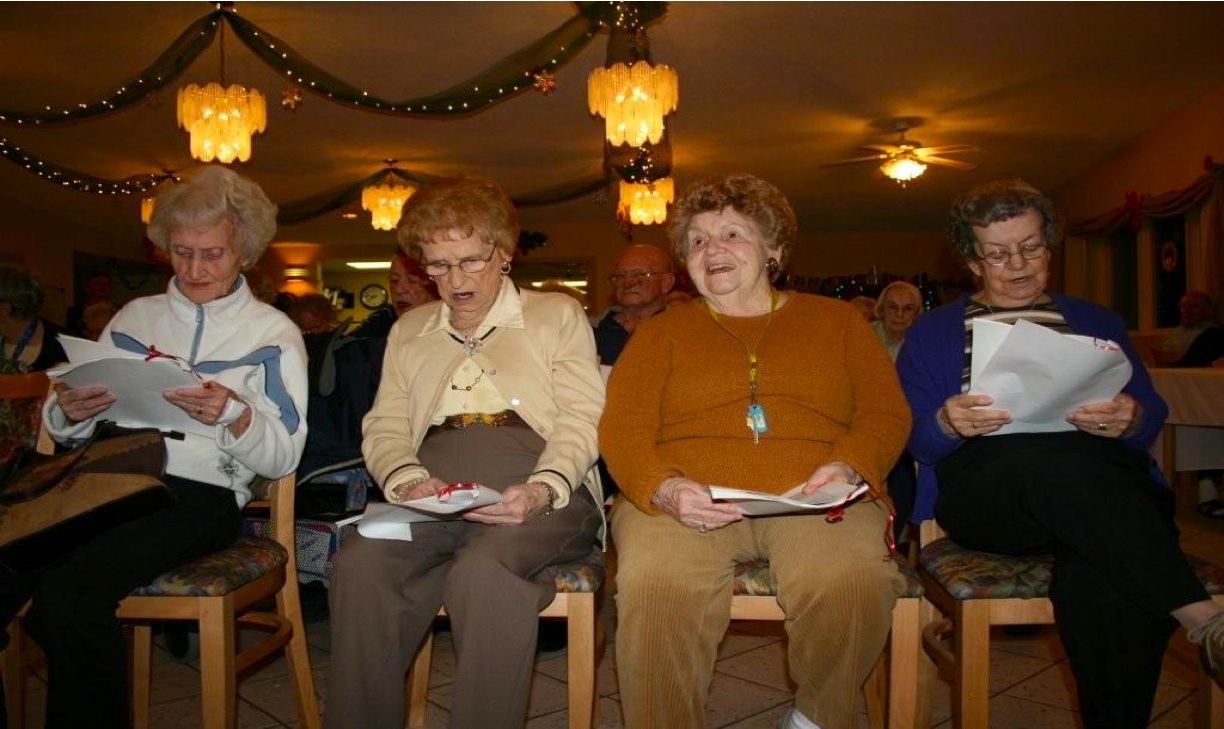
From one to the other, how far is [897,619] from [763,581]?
0.85 feet

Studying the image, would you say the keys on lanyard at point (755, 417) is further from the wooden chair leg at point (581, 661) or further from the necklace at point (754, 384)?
the wooden chair leg at point (581, 661)

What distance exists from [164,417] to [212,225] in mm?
466

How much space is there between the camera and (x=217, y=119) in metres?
4.77

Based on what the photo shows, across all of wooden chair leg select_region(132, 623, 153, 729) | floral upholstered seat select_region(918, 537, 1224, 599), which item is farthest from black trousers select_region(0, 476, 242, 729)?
floral upholstered seat select_region(918, 537, 1224, 599)

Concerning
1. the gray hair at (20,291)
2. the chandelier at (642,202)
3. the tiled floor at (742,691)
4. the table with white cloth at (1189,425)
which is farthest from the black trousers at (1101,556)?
the chandelier at (642,202)

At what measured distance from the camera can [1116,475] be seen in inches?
62.1

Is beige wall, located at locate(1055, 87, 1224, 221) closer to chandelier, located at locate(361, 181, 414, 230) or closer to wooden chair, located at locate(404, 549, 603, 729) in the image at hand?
chandelier, located at locate(361, 181, 414, 230)

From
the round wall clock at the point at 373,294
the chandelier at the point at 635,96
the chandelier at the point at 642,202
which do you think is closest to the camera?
the chandelier at the point at 635,96

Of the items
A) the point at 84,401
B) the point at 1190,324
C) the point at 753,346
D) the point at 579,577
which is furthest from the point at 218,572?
the point at 1190,324

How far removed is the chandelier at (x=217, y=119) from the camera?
4.75 meters

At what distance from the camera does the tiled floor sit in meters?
2.13

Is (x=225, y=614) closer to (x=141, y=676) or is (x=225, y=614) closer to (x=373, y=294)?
(x=141, y=676)

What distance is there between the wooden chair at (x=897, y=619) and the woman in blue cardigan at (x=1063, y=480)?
22 centimetres

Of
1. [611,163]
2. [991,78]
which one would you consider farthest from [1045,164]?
[611,163]
